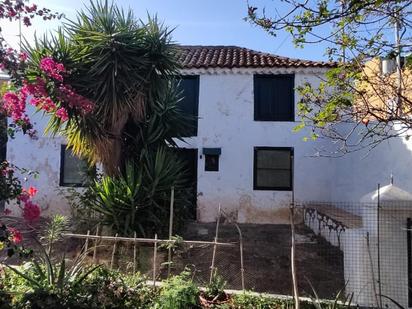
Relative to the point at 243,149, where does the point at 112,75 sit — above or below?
above

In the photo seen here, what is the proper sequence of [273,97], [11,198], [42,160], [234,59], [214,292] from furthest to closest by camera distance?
1. [234,59]
2. [42,160]
3. [273,97]
4. [214,292]
5. [11,198]

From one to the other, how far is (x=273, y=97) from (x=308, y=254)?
5.53 meters

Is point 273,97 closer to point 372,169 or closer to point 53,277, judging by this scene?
point 372,169

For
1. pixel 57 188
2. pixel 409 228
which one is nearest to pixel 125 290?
pixel 409 228

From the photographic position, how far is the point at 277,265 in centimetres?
909

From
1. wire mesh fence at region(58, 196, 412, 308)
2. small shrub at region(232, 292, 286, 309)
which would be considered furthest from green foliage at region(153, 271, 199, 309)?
wire mesh fence at region(58, 196, 412, 308)

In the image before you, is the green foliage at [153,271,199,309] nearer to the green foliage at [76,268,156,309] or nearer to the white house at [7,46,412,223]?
the green foliage at [76,268,156,309]

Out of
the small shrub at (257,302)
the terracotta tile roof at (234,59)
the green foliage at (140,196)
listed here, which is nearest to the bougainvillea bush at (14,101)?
the small shrub at (257,302)

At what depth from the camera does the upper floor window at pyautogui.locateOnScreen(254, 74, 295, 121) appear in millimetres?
13508

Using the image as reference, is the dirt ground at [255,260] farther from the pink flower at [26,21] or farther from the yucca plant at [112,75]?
the pink flower at [26,21]

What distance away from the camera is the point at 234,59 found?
1422 centimetres

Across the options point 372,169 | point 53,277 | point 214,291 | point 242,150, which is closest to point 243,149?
point 242,150

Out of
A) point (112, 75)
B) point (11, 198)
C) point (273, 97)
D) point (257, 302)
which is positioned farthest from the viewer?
point (273, 97)

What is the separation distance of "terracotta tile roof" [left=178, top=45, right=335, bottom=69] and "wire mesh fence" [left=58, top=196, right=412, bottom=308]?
13.8 feet
